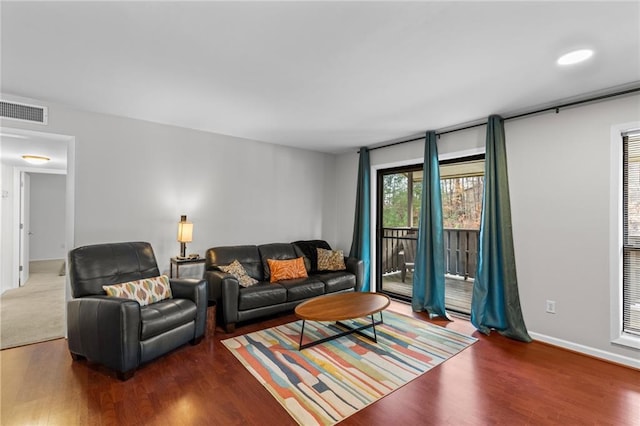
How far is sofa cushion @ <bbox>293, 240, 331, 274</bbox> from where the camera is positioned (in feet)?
15.8

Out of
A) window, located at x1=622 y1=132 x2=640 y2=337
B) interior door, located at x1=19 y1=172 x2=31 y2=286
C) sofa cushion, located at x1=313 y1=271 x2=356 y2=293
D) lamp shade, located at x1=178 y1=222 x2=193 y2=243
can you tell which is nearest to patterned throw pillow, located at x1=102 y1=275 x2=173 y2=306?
lamp shade, located at x1=178 y1=222 x2=193 y2=243

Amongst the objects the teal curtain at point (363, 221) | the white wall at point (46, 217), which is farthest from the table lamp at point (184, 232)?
the white wall at point (46, 217)

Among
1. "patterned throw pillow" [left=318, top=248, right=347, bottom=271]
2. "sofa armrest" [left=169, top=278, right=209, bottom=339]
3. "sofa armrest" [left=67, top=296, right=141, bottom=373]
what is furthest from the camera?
"patterned throw pillow" [left=318, top=248, right=347, bottom=271]

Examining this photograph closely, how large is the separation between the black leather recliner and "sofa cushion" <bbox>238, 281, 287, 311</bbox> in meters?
0.46

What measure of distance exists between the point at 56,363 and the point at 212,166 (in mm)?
2755

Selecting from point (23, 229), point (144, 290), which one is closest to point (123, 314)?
point (144, 290)

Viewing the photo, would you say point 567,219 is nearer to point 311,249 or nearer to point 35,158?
point 311,249

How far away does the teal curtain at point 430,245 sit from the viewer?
400 cm

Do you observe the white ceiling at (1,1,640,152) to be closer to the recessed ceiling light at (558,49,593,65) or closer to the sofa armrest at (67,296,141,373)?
the recessed ceiling light at (558,49,593,65)

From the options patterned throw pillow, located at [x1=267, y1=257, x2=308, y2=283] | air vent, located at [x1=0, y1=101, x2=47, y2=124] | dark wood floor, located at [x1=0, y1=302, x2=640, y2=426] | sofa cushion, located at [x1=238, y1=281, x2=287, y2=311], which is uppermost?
air vent, located at [x1=0, y1=101, x2=47, y2=124]

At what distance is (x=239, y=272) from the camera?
3.79 m

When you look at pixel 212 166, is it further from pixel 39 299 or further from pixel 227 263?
pixel 39 299

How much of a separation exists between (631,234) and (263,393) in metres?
3.68

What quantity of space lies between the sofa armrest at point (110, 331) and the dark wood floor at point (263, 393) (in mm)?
166
